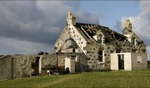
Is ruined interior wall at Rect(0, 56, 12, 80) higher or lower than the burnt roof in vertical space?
lower

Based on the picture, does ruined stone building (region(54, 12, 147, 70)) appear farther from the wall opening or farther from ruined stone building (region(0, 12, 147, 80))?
the wall opening

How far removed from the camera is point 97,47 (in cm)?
4756

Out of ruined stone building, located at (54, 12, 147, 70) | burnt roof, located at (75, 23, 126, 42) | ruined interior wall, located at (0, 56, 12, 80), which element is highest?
burnt roof, located at (75, 23, 126, 42)

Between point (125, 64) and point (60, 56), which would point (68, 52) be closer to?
point (60, 56)

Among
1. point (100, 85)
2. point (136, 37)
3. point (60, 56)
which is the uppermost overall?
point (136, 37)

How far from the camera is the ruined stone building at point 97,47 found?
46.8 m

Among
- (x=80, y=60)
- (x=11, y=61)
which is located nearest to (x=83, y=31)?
(x=80, y=60)

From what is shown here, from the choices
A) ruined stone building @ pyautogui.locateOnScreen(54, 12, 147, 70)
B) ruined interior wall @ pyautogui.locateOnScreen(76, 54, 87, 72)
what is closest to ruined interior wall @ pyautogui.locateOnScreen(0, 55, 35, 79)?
ruined stone building @ pyautogui.locateOnScreen(54, 12, 147, 70)

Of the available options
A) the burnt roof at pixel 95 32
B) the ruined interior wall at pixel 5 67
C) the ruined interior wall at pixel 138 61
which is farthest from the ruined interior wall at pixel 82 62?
the ruined interior wall at pixel 5 67

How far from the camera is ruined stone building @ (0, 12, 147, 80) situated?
40.8 meters

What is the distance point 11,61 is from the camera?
1576 inches

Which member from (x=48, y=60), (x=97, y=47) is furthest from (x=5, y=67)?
(x=97, y=47)

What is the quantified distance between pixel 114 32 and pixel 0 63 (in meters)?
22.3

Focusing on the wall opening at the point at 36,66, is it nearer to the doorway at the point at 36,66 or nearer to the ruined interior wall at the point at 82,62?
the doorway at the point at 36,66
